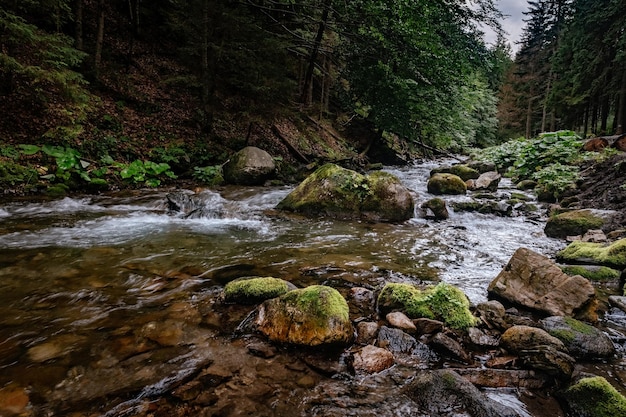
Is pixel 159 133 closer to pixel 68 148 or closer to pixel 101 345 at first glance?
pixel 68 148

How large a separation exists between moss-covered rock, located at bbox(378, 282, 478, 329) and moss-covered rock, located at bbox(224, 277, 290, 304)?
1.08 meters

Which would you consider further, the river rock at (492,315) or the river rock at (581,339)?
the river rock at (492,315)

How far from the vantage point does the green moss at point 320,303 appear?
9.43 feet

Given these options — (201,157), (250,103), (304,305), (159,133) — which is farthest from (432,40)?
(304,305)

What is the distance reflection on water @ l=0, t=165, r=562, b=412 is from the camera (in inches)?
109

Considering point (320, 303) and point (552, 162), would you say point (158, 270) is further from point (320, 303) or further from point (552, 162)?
point (552, 162)

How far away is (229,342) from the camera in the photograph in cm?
283

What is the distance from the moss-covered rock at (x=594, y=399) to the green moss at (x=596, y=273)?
9.40ft

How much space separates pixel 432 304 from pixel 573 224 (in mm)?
5459

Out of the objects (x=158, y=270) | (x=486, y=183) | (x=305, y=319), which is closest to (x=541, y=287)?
(x=305, y=319)

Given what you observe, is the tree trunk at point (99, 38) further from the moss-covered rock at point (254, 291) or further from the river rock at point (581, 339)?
the river rock at point (581, 339)

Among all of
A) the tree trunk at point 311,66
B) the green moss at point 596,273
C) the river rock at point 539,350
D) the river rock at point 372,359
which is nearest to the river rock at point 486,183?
the tree trunk at point 311,66

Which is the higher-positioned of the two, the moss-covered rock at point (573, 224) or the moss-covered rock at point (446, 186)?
the moss-covered rock at point (446, 186)

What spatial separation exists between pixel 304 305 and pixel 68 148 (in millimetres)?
8938
